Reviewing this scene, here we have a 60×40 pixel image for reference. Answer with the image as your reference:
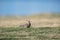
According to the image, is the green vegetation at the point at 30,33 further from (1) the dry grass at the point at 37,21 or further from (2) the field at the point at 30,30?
(1) the dry grass at the point at 37,21

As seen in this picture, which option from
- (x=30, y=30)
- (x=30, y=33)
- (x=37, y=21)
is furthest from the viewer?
(x=37, y=21)

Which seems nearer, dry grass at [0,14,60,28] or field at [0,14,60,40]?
field at [0,14,60,40]

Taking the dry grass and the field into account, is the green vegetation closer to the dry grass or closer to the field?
the field

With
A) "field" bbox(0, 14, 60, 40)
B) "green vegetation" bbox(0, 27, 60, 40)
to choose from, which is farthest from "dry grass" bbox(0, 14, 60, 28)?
"green vegetation" bbox(0, 27, 60, 40)

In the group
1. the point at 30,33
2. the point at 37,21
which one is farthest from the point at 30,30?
the point at 37,21

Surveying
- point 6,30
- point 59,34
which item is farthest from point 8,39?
point 59,34

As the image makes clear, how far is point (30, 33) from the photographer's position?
360 inches

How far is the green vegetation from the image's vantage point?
868cm

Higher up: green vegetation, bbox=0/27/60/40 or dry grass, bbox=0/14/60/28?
dry grass, bbox=0/14/60/28

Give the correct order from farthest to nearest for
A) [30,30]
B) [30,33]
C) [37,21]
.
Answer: [37,21], [30,30], [30,33]

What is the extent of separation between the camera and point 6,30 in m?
9.59

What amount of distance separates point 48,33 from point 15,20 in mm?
3234

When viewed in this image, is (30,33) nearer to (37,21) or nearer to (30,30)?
(30,30)

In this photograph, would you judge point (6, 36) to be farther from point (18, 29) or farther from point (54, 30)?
point (54, 30)
